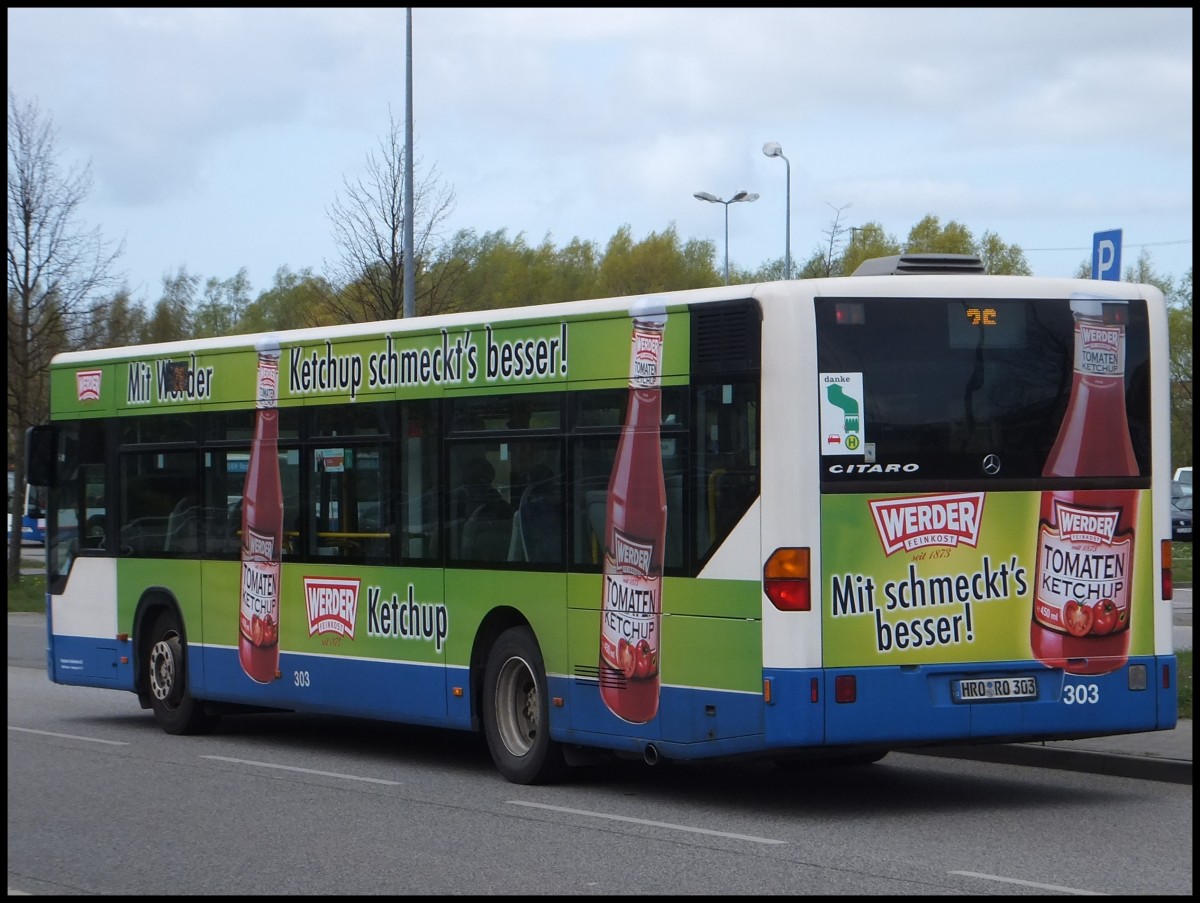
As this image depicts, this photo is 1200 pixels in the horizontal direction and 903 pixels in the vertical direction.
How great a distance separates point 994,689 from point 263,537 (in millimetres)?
5884

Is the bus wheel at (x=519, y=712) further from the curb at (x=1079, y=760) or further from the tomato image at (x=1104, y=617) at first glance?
the tomato image at (x=1104, y=617)

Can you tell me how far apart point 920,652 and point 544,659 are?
2.40 meters

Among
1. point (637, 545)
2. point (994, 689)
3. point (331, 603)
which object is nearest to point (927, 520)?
point (994, 689)

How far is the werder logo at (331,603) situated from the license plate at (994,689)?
4525mm

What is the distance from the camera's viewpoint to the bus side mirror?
15969 millimetres

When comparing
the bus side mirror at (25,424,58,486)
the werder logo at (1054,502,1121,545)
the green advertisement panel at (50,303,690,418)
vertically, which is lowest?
the werder logo at (1054,502,1121,545)

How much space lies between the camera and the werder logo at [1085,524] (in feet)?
34.1

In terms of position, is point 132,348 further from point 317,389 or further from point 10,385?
point 10,385

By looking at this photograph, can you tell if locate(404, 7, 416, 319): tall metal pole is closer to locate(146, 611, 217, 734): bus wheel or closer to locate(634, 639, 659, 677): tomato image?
locate(146, 611, 217, 734): bus wheel

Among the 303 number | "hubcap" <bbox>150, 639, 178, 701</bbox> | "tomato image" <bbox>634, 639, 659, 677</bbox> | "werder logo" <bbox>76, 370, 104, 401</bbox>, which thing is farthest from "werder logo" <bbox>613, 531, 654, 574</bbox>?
"werder logo" <bbox>76, 370, 104, 401</bbox>

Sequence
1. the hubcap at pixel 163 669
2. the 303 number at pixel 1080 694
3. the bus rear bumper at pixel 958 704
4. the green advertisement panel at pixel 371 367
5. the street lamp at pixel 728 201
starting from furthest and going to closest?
1. the street lamp at pixel 728 201
2. the hubcap at pixel 163 669
3. the green advertisement panel at pixel 371 367
4. the 303 number at pixel 1080 694
5. the bus rear bumper at pixel 958 704

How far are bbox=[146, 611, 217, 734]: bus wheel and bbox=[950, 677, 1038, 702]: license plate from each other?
22.3 ft

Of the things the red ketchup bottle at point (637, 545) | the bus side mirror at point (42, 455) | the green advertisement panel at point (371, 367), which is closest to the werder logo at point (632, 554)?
the red ketchup bottle at point (637, 545)

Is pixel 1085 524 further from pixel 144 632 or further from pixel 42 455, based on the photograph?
pixel 42 455
